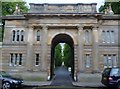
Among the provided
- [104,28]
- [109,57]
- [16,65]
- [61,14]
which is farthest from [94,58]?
[16,65]

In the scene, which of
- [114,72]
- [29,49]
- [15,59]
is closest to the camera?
[114,72]

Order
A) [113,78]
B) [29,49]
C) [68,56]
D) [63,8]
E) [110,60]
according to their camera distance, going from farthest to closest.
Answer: [68,56] < [63,8] < [110,60] < [29,49] < [113,78]

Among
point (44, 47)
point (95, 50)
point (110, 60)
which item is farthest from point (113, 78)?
point (44, 47)

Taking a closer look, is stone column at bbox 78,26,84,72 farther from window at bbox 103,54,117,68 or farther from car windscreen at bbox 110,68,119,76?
car windscreen at bbox 110,68,119,76

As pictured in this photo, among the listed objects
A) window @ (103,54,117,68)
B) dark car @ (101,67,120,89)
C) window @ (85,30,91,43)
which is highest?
window @ (85,30,91,43)

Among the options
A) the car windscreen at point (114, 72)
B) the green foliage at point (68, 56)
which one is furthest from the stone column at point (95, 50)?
the green foliage at point (68, 56)

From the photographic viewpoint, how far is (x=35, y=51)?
28656mm

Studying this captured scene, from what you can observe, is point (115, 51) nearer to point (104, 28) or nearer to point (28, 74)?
point (104, 28)

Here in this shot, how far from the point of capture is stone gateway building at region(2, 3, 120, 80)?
28.0 meters

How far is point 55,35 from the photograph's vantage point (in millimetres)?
28859

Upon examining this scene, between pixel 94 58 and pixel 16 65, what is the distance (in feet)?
31.8

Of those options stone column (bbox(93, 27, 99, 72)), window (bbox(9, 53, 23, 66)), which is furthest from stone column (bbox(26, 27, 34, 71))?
stone column (bbox(93, 27, 99, 72))

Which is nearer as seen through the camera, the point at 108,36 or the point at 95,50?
the point at 95,50

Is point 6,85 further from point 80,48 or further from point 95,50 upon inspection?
point 95,50
